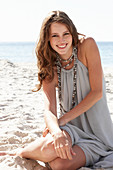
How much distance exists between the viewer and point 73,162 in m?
2.34

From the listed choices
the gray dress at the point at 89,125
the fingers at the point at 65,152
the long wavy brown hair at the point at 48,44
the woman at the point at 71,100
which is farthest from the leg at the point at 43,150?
the long wavy brown hair at the point at 48,44

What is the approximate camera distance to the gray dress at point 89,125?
2.47 m

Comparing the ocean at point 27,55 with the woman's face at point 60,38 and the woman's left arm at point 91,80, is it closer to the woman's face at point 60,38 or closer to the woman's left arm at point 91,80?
the woman's face at point 60,38

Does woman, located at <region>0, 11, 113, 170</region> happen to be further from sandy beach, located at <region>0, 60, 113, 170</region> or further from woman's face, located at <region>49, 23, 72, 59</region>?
sandy beach, located at <region>0, 60, 113, 170</region>

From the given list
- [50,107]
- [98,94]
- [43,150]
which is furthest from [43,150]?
[98,94]

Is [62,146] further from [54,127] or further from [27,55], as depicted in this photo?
[27,55]

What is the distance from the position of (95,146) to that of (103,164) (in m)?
0.18

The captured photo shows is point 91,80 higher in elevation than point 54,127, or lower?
higher

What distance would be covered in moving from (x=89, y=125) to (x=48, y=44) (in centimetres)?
93

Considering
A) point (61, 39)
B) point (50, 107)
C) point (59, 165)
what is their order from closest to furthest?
point (59, 165) → point (61, 39) → point (50, 107)

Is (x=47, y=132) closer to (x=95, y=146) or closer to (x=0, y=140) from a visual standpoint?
(x=95, y=146)

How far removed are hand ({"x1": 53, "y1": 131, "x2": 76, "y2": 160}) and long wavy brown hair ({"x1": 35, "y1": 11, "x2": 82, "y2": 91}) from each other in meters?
0.71

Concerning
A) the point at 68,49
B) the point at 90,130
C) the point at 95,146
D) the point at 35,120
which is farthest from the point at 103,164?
the point at 35,120

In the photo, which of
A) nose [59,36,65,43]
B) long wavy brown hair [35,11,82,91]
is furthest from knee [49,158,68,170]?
nose [59,36,65,43]
